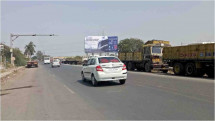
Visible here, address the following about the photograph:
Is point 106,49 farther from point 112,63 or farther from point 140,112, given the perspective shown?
point 140,112

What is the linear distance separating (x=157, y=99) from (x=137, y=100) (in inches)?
28.2

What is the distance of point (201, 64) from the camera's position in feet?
63.6

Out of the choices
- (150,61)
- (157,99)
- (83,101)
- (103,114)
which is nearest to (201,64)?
(150,61)

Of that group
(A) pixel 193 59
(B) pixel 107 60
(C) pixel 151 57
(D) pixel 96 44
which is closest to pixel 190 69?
(A) pixel 193 59

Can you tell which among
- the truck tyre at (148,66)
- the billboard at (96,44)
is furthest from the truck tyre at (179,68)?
the billboard at (96,44)

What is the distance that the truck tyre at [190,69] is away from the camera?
65.4 ft

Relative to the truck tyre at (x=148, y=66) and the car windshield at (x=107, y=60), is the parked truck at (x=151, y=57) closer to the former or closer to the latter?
the truck tyre at (x=148, y=66)

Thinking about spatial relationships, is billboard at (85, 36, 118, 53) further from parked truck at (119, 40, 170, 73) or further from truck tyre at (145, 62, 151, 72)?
truck tyre at (145, 62, 151, 72)

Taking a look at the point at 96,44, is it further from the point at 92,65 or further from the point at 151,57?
the point at 92,65

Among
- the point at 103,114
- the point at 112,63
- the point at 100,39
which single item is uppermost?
the point at 100,39

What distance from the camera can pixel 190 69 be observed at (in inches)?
802

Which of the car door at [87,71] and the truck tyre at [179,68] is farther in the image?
the truck tyre at [179,68]

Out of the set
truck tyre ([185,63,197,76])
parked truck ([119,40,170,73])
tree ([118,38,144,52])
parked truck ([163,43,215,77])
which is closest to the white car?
parked truck ([163,43,215,77])

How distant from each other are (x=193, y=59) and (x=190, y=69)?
1.02 metres
